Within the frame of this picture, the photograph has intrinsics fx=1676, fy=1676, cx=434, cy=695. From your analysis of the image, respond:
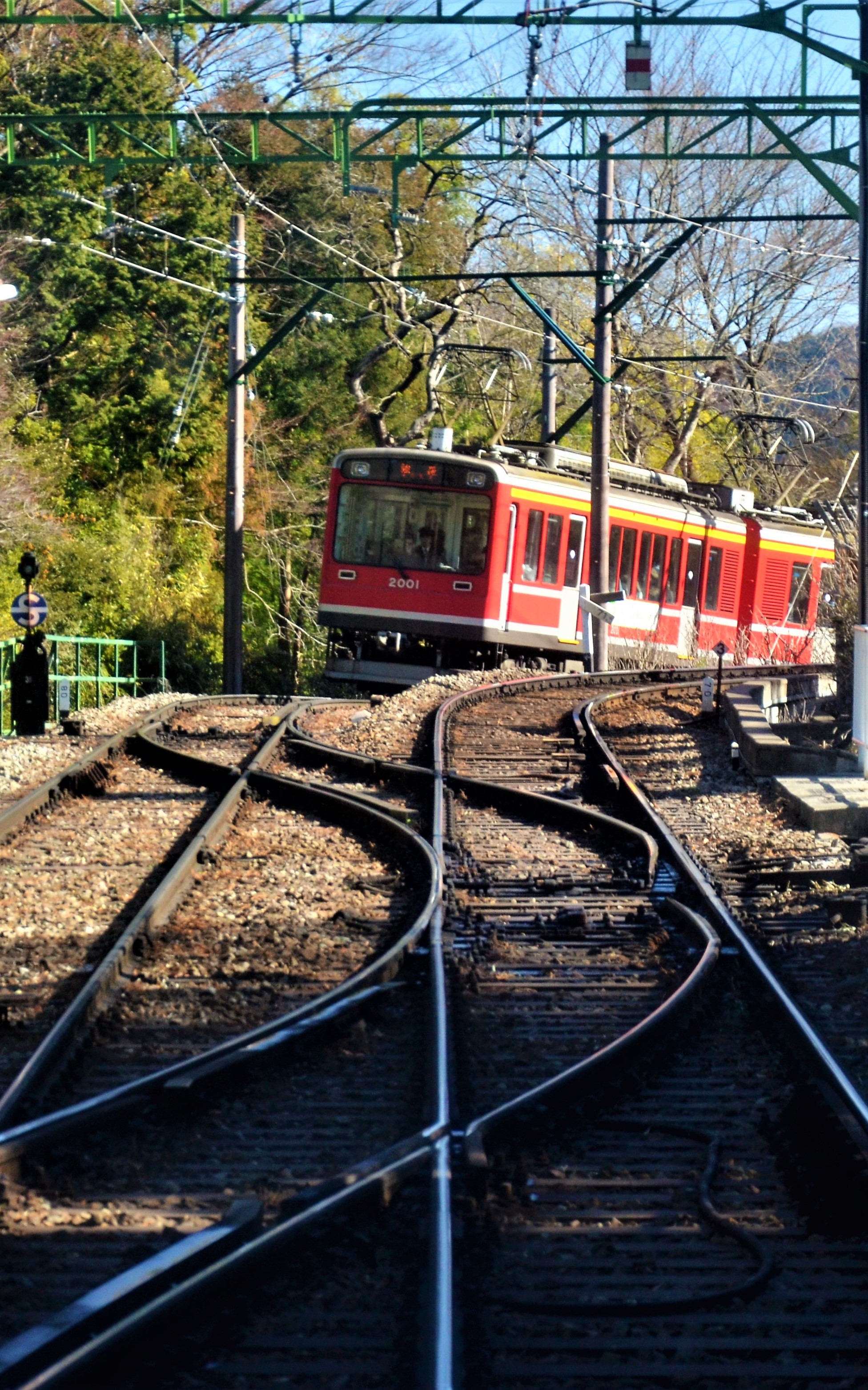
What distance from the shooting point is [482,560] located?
22578mm

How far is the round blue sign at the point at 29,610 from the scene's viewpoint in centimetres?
1902

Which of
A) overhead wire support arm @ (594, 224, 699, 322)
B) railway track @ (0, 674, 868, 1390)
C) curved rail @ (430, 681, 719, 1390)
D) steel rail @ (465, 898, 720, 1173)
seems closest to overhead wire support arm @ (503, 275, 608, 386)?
overhead wire support arm @ (594, 224, 699, 322)

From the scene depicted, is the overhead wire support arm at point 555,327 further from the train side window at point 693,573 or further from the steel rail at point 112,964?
the steel rail at point 112,964

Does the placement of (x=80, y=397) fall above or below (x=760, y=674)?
above

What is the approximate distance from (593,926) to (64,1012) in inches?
109

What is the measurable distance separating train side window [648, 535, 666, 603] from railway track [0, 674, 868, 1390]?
1958cm

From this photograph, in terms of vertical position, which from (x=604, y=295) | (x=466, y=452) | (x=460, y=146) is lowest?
(x=466, y=452)

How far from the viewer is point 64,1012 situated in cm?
597

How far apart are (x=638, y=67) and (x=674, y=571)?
13.2 meters

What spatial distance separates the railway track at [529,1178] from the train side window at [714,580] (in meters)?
21.1

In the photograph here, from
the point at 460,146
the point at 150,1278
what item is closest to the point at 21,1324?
the point at 150,1278

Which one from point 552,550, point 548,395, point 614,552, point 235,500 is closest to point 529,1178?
point 552,550

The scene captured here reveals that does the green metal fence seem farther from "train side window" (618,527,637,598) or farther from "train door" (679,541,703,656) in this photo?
"train door" (679,541,703,656)

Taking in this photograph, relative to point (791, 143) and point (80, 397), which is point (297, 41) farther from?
point (80, 397)
